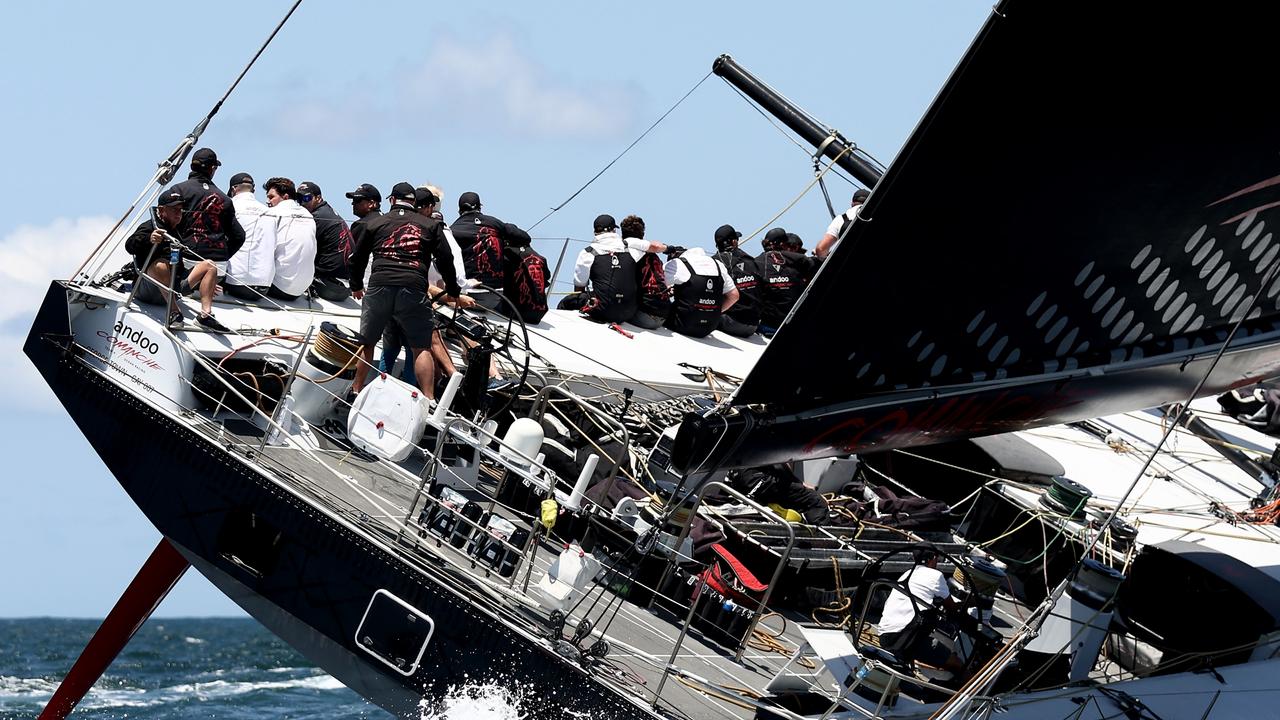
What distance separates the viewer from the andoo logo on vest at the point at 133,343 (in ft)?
23.8

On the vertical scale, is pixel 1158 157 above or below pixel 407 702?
above

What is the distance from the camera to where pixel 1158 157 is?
221 inches

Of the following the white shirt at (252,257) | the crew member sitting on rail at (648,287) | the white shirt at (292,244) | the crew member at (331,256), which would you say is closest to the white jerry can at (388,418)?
the white shirt at (252,257)

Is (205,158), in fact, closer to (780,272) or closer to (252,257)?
(252,257)

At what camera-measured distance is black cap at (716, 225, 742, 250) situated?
40.5 feet

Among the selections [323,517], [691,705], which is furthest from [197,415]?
[691,705]

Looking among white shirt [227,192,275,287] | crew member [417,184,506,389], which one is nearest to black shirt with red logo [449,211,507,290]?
crew member [417,184,506,389]

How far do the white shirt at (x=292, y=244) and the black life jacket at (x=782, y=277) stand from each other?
4.22m

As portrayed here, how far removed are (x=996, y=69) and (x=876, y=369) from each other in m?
1.31

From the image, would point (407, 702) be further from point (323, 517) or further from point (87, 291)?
point (87, 291)

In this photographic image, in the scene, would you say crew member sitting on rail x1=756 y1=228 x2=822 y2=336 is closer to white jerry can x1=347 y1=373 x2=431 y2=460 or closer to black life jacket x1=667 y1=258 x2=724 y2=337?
black life jacket x1=667 y1=258 x2=724 y2=337

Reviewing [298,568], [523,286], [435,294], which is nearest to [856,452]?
[298,568]

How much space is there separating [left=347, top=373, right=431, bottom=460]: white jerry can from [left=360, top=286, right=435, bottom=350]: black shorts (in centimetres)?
83

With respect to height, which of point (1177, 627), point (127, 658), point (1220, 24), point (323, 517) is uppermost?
point (1220, 24)
